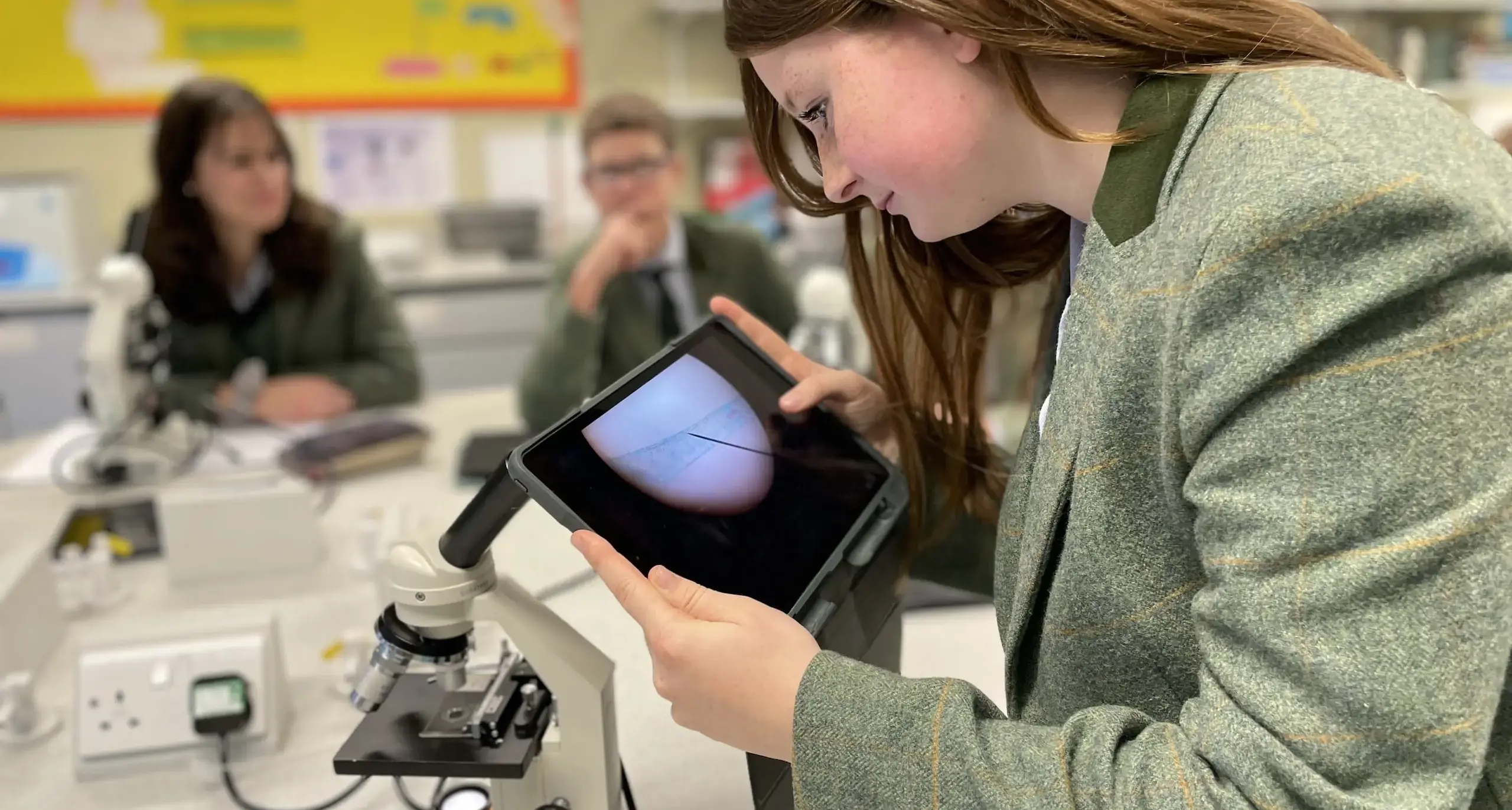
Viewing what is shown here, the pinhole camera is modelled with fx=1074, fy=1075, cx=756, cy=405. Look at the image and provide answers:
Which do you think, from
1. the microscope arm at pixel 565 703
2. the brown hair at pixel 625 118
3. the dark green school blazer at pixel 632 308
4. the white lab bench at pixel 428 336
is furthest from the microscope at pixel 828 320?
the white lab bench at pixel 428 336

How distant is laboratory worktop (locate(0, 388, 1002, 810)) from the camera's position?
0.94 metres

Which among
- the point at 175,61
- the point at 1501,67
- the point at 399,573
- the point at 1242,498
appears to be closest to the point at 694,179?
the point at 175,61

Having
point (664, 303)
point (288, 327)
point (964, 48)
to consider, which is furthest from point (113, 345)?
point (964, 48)

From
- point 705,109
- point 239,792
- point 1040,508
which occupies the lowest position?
point 239,792

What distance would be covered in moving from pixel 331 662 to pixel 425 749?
1.34 ft

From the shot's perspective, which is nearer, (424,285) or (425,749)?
(425,749)

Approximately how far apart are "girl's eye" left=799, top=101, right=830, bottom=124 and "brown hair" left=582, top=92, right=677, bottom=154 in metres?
1.48

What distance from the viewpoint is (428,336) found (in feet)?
10.6

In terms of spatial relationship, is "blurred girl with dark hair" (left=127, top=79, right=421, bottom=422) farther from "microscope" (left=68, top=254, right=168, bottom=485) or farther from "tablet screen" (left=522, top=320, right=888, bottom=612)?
"tablet screen" (left=522, top=320, right=888, bottom=612)

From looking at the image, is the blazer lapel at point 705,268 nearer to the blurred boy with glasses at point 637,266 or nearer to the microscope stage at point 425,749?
the blurred boy with glasses at point 637,266

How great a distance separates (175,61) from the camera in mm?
3289

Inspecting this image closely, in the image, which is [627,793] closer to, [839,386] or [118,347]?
[839,386]

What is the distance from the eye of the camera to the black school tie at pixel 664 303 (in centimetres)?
226

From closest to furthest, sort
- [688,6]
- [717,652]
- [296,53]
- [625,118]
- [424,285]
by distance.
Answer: [717,652], [625,118], [424,285], [296,53], [688,6]
